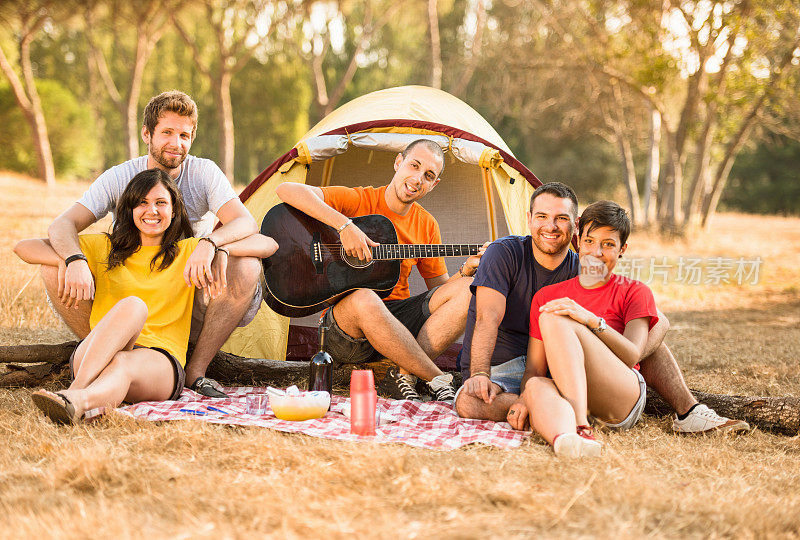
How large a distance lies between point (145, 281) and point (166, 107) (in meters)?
0.82

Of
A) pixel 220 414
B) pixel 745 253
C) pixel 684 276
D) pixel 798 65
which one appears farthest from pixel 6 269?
pixel 798 65

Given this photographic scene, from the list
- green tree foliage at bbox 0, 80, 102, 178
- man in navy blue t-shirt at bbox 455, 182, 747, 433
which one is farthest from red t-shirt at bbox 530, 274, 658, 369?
green tree foliage at bbox 0, 80, 102, 178

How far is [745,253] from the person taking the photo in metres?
9.48

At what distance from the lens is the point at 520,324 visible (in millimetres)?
3039

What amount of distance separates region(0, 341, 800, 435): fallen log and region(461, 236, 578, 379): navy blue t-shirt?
0.59m

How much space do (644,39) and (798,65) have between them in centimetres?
197

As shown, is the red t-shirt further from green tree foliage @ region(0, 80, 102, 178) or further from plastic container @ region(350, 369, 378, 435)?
green tree foliage @ region(0, 80, 102, 178)

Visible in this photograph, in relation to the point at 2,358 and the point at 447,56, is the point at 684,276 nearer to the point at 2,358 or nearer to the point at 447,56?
the point at 2,358

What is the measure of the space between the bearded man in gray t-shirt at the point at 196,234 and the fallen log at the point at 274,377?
0.22 meters

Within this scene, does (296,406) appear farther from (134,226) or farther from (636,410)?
(636,410)

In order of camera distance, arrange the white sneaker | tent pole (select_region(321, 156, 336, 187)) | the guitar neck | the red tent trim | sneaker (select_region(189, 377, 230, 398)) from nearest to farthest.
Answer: the white sneaker < sneaker (select_region(189, 377, 230, 398)) < the guitar neck < the red tent trim < tent pole (select_region(321, 156, 336, 187))

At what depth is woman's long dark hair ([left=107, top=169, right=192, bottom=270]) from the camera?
10.1 ft

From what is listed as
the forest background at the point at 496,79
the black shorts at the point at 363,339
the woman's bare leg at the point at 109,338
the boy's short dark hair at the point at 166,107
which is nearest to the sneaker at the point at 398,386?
the black shorts at the point at 363,339

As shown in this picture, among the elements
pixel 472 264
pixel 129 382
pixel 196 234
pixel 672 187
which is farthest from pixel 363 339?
pixel 672 187
